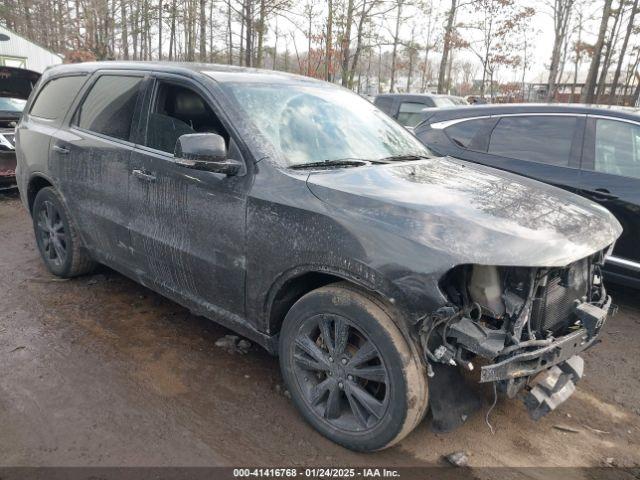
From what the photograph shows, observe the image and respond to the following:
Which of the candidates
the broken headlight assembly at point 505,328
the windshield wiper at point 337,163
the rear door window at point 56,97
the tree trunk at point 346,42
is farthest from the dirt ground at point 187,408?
the tree trunk at point 346,42

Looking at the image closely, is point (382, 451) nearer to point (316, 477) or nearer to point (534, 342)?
point (316, 477)

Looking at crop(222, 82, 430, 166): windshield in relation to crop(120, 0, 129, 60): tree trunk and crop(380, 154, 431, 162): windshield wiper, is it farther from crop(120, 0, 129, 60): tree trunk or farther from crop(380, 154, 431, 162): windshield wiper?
crop(120, 0, 129, 60): tree trunk

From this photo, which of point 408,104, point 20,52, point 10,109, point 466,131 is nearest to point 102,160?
point 466,131

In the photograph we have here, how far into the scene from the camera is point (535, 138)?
197 inches

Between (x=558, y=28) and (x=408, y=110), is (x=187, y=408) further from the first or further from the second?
(x=558, y=28)

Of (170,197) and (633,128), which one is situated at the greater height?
(633,128)

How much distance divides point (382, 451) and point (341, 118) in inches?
84.7

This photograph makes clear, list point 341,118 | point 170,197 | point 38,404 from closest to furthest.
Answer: point 38,404
point 170,197
point 341,118

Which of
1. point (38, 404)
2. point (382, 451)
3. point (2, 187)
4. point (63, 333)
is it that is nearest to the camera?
point (382, 451)

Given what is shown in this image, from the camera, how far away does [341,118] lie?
3455 mm

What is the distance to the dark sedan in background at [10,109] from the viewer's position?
7637mm

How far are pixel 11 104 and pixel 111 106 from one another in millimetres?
6057

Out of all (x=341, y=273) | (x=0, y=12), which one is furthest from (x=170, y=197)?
(x=0, y=12)

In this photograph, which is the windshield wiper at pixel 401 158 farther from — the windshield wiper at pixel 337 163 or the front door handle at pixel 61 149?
the front door handle at pixel 61 149
